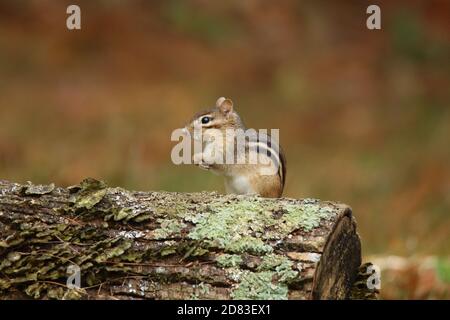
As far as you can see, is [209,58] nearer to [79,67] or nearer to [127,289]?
[79,67]

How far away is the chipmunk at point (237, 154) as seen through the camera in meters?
5.61

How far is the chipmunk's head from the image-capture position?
19.1ft

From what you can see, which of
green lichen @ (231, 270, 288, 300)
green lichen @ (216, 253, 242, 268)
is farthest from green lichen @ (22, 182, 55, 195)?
green lichen @ (231, 270, 288, 300)

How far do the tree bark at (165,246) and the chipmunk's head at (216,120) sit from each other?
1.43 m

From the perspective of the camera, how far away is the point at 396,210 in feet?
33.3

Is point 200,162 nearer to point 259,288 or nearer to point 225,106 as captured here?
point 225,106

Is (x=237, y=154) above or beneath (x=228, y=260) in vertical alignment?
above

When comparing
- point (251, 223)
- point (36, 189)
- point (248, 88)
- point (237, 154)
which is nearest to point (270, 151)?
point (237, 154)

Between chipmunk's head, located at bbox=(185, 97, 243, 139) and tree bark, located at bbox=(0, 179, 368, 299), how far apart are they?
4.68 ft

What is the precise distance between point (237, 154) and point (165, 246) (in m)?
1.61

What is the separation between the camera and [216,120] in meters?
5.85

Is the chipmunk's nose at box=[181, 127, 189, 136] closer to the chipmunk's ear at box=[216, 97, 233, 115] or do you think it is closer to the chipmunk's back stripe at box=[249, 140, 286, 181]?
the chipmunk's ear at box=[216, 97, 233, 115]
